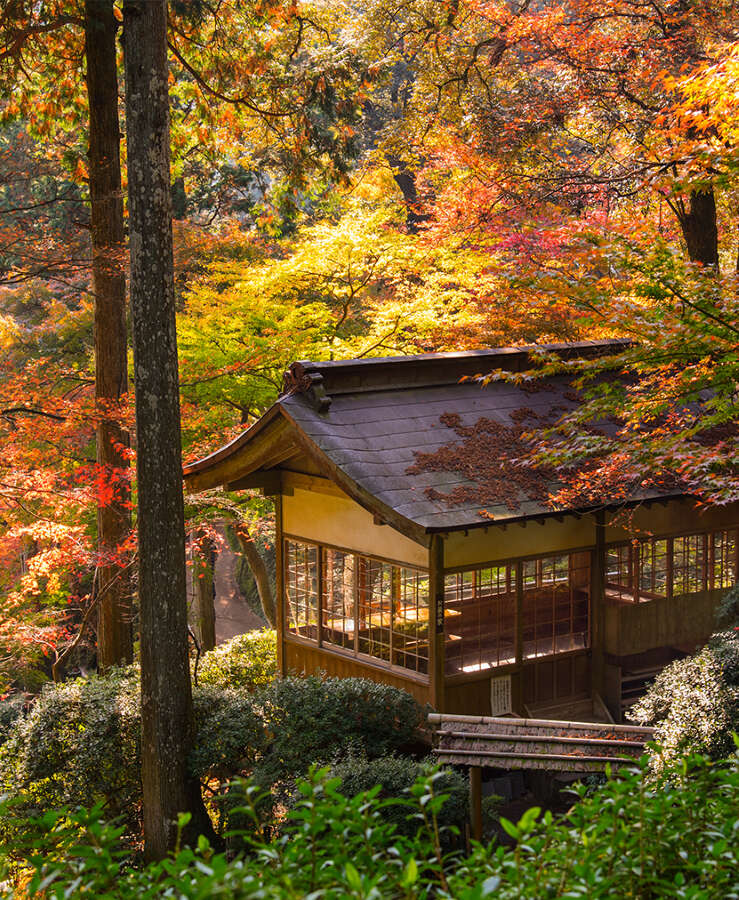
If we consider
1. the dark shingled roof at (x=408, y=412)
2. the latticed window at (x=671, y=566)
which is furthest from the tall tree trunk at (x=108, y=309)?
the latticed window at (x=671, y=566)

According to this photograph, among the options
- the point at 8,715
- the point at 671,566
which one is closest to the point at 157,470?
the point at 8,715

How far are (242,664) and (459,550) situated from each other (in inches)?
192

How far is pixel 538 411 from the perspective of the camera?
11.0 metres

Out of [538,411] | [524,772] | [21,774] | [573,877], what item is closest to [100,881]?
[573,877]

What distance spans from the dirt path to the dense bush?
18551 millimetres

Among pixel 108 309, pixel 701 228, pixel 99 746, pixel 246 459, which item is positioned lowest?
pixel 99 746

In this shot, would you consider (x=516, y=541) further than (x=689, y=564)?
No

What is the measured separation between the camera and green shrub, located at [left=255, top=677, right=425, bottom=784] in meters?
7.59

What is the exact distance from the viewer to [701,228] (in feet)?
43.2

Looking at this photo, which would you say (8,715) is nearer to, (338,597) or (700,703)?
(338,597)

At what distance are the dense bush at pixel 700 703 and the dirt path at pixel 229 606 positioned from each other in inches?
730

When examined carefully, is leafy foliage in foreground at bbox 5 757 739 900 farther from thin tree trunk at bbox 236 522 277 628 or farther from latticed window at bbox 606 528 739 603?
thin tree trunk at bbox 236 522 277 628

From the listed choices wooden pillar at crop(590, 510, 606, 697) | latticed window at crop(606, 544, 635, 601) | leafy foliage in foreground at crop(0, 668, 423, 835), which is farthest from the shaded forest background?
leafy foliage in foreground at crop(0, 668, 423, 835)

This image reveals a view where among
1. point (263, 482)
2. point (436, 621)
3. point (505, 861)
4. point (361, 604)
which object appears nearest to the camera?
point (505, 861)
